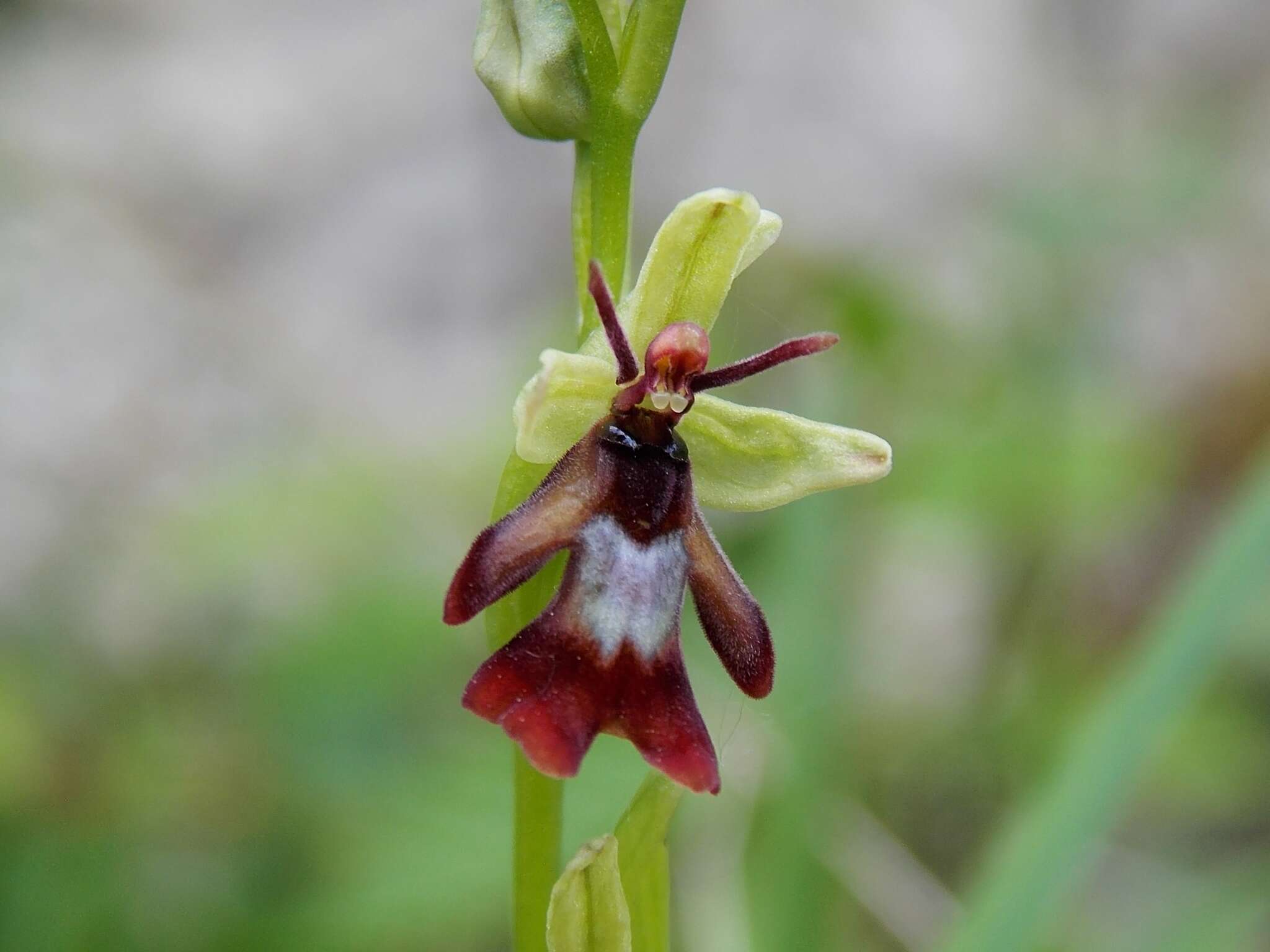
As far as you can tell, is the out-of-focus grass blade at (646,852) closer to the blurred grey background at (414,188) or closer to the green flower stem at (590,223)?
the green flower stem at (590,223)

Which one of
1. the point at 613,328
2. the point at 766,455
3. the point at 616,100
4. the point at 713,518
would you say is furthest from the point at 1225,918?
the point at 713,518

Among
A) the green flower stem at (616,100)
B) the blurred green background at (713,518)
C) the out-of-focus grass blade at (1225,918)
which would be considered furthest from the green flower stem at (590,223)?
the out-of-focus grass blade at (1225,918)

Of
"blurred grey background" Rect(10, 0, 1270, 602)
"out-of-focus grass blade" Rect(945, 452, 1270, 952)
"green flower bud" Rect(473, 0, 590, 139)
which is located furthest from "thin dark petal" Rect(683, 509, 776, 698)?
"blurred grey background" Rect(10, 0, 1270, 602)

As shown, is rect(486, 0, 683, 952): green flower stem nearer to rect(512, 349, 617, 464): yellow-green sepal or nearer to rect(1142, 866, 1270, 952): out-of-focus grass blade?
rect(512, 349, 617, 464): yellow-green sepal

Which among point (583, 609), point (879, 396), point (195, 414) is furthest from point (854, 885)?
point (195, 414)

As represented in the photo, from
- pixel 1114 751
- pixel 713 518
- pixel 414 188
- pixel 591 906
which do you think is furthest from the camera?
pixel 414 188

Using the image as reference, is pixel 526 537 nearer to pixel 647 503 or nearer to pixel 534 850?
pixel 647 503

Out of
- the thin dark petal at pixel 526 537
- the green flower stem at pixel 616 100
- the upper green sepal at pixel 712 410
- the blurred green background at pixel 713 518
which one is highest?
the green flower stem at pixel 616 100

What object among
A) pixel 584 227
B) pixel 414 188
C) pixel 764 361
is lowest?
pixel 414 188
